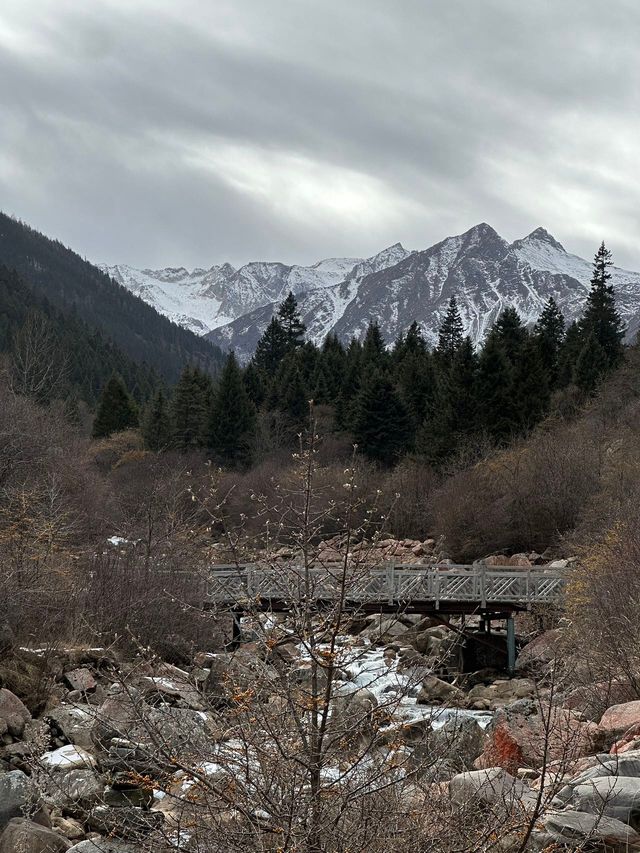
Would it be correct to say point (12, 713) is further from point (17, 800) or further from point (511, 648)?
point (511, 648)


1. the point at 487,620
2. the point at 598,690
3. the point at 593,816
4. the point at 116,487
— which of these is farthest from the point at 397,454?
the point at 593,816

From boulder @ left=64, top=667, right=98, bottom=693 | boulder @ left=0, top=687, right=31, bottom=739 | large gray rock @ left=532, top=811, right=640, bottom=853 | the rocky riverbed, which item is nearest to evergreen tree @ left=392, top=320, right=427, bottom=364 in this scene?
the rocky riverbed

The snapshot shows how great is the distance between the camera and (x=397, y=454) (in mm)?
48719

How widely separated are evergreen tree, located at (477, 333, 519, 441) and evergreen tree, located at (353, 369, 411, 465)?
226 inches

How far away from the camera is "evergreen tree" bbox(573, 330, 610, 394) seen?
1879 inches

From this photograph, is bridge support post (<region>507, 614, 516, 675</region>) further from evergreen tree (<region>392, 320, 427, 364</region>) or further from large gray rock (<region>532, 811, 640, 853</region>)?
evergreen tree (<region>392, 320, 427, 364</region>)

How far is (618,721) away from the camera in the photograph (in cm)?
1070

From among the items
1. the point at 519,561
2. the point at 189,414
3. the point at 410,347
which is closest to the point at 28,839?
the point at 519,561

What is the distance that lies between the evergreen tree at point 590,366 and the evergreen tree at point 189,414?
23.5 m

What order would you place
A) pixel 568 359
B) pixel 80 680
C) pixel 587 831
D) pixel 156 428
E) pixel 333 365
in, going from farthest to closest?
pixel 333 365
pixel 156 428
pixel 568 359
pixel 80 680
pixel 587 831

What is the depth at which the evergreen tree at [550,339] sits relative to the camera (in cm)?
5303

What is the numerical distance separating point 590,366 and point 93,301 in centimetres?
15411

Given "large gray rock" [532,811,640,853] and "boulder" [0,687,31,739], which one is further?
"boulder" [0,687,31,739]

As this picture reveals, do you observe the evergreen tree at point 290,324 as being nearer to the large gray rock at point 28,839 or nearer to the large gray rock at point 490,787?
the large gray rock at point 28,839
